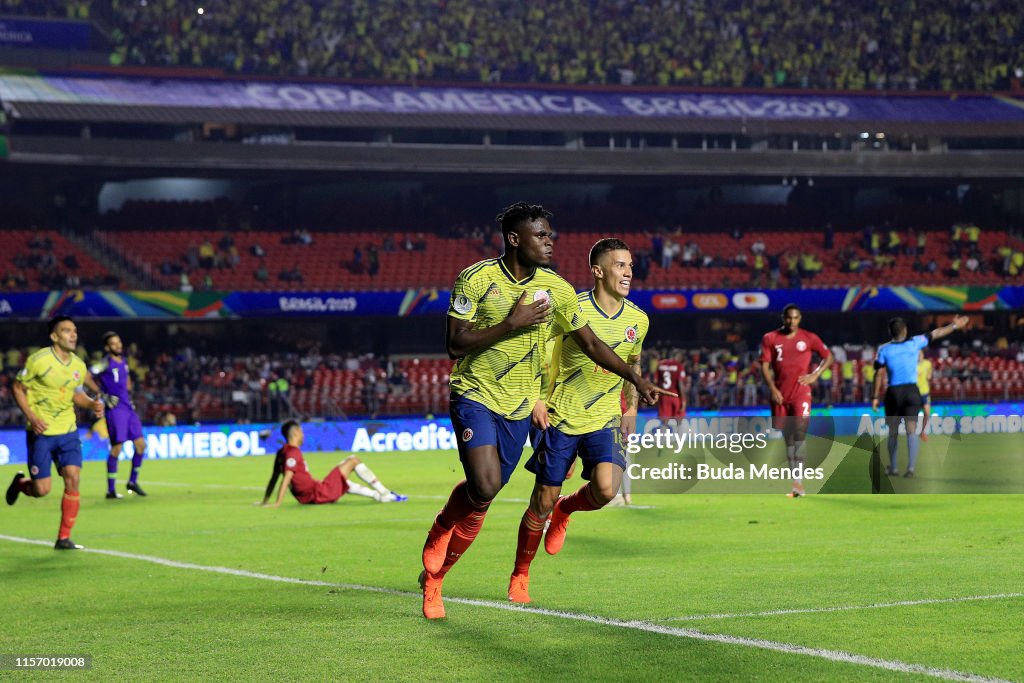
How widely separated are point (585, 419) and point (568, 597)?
3.77 feet

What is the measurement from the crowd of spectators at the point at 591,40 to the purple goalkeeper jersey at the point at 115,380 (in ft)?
106

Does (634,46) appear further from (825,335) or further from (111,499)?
(111,499)

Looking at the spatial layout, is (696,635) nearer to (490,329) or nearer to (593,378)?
(490,329)

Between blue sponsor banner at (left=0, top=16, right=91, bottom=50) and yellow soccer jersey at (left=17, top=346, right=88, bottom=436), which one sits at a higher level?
blue sponsor banner at (left=0, top=16, right=91, bottom=50)

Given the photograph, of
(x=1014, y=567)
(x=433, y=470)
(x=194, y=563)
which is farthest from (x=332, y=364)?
(x=1014, y=567)

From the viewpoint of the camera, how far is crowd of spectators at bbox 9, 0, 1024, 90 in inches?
2053

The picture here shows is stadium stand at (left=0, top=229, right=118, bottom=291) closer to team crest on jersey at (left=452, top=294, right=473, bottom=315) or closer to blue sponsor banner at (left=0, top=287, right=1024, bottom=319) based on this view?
blue sponsor banner at (left=0, top=287, right=1024, bottom=319)

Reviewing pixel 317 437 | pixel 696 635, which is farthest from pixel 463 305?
pixel 317 437

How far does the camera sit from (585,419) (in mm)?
9148

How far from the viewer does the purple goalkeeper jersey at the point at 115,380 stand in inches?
819

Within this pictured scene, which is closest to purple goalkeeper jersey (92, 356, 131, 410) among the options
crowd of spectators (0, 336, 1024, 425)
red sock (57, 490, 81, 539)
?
red sock (57, 490, 81, 539)

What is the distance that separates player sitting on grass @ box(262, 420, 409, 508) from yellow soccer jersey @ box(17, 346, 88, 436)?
13.2ft

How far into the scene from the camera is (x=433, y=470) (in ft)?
85.6

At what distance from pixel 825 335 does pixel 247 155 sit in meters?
22.1
